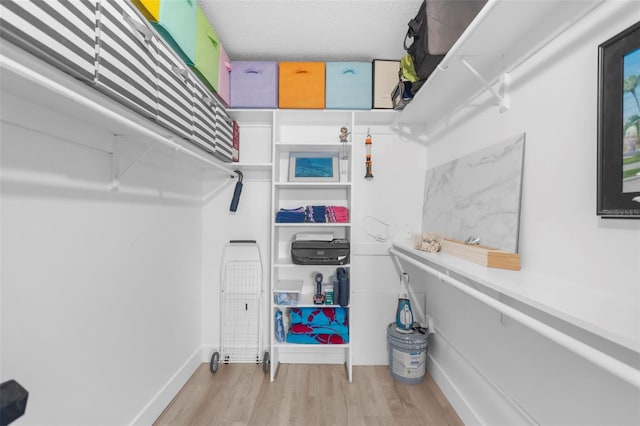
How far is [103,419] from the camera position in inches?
48.8

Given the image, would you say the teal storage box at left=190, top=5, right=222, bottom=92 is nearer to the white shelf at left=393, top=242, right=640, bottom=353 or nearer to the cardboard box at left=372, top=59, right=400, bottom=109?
the cardboard box at left=372, top=59, right=400, bottom=109

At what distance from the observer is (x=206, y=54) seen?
5.37 ft

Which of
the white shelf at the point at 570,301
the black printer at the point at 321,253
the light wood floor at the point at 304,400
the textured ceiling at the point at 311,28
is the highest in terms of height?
the textured ceiling at the point at 311,28

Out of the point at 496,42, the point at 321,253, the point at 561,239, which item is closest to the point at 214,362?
the point at 321,253

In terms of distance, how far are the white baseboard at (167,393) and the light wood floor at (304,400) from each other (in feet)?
0.14

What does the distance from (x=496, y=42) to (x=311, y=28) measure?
1.12 m

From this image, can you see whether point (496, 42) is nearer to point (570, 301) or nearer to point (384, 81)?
point (384, 81)

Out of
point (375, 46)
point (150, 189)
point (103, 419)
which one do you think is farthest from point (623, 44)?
point (103, 419)

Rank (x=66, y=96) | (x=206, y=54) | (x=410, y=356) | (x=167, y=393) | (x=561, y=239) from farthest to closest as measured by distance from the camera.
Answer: (x=410, y=356), (x=167, y=393), (x=206, y=54), (x=561, y=239), (x=66, y=96)

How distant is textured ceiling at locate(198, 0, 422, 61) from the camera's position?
5.25 ft

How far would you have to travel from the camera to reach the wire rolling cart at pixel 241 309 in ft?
7.54

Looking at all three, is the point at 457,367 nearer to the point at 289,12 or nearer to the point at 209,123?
the point at 209,123

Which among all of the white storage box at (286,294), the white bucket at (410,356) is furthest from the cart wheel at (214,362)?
the white bucket at (410,356)

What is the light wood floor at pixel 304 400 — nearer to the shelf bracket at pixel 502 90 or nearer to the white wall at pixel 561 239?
the white wall at pixel 561 239
